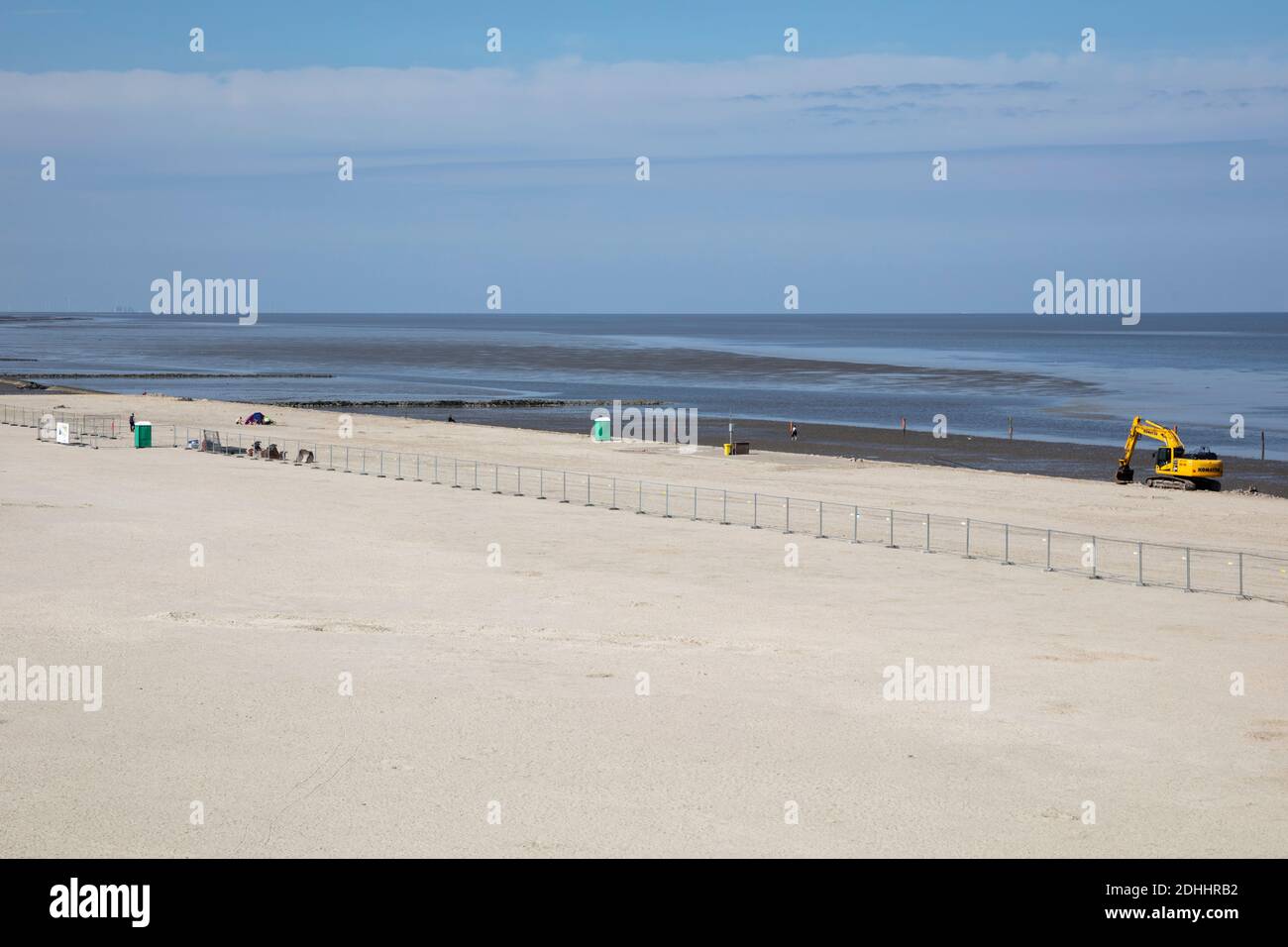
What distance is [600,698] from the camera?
23688 mm

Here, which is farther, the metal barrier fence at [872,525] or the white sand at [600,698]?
the metal barrier fence at [872,525]

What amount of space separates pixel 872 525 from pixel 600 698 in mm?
23020

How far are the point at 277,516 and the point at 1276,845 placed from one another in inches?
1328

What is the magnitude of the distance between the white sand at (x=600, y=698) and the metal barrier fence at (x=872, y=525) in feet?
Answer: 6.29

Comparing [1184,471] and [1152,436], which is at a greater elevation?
[1152,436]

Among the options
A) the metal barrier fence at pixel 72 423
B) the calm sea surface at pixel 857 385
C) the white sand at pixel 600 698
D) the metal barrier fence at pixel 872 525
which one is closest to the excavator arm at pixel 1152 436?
the calm sea surface at pixel 857 385

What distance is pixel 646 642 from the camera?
91.9 feet

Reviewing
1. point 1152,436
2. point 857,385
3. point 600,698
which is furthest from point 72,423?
point 857,385

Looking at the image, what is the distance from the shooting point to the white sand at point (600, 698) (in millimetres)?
17906

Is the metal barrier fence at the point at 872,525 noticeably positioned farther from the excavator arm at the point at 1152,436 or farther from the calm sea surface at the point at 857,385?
the calm sea surface at the point at 857,385

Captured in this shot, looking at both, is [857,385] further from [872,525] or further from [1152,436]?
[872,525]

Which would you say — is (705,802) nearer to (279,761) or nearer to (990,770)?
(990,770)

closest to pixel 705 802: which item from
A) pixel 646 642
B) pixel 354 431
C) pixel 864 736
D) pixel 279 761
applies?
pixel 864 736
